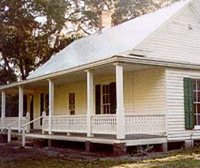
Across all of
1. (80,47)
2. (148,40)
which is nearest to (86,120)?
(148,40)

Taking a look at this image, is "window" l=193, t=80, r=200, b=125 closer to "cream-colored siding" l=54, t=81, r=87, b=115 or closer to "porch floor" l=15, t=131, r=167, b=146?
"porch floor" l=15, t=131, r=167, b=146

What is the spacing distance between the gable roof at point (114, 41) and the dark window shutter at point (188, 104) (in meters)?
2.63

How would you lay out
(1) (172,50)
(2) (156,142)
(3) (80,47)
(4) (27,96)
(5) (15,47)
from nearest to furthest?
(2) (156,142)
(1) (172,50)
(3) (80,47)
(4) (27,96)
(5) (15,47)

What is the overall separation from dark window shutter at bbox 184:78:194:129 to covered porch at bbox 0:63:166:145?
1130mm

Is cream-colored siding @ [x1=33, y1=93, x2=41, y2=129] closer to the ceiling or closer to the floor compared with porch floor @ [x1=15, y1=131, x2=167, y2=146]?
closer to the ceiling

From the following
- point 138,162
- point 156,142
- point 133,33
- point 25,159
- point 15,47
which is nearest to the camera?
point 138,162

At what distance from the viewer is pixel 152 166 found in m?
11.0

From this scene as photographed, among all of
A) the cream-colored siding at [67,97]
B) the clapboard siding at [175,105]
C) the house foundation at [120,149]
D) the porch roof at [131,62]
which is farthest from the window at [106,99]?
the house foundation at [120,149]

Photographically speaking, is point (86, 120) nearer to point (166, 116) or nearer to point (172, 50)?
point (166, 116)

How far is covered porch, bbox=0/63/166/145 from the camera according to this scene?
14.4 metres

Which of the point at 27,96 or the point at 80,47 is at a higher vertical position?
the point at 80,47

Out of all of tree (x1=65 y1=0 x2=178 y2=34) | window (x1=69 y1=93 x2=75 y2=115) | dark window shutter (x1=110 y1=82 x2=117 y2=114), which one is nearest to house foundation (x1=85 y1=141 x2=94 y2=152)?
dark window shutter (x1=110 y1=82 x2=117 y2=114)

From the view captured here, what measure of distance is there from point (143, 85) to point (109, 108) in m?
2.80

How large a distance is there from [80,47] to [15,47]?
1034cm
